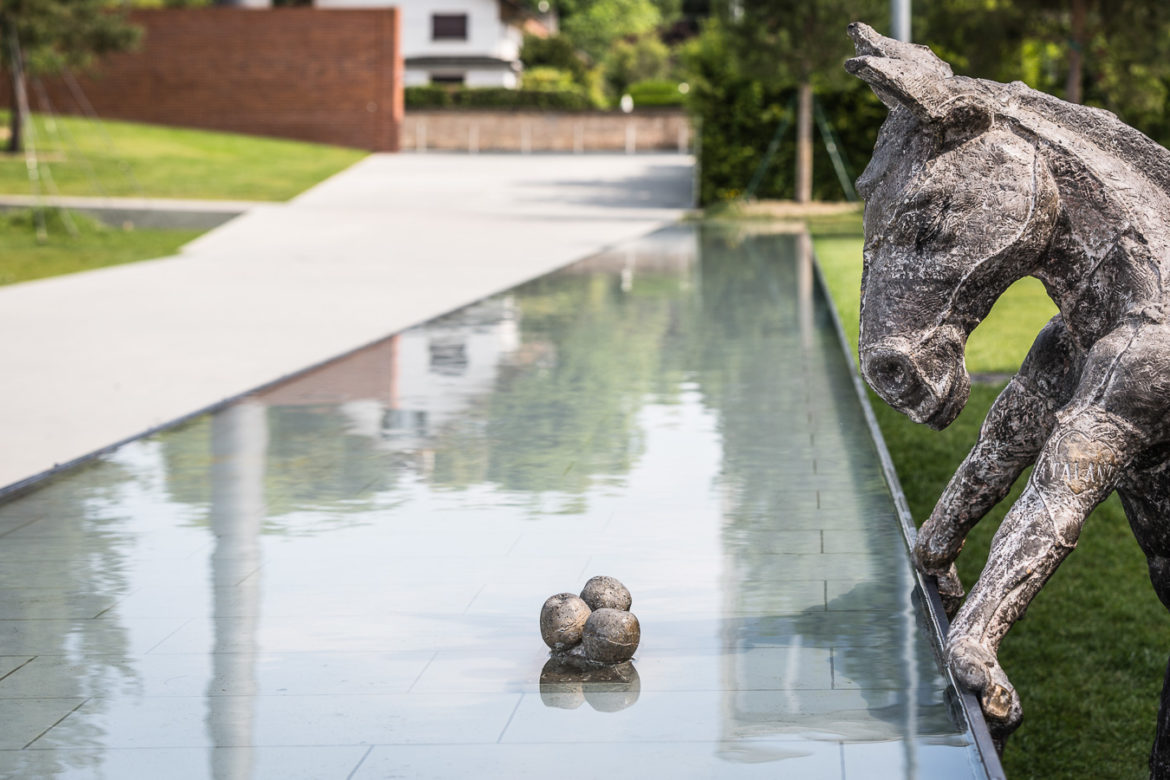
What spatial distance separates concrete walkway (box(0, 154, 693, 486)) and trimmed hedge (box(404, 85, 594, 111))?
1784 centimetres

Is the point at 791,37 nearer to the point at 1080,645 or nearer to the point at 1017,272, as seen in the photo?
the point at 1080,645

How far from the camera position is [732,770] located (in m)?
3.40

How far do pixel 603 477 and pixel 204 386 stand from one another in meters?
4.31

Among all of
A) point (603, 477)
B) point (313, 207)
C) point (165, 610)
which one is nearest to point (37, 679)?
point (165, 610)

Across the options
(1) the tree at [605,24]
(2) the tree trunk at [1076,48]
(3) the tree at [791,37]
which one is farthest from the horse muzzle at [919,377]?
(1) the tree at [605,24]

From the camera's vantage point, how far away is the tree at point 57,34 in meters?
33.9

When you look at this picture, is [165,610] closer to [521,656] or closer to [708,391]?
[521,656]

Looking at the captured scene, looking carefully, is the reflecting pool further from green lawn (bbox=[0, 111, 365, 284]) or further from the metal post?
green lawn (bbox=[0, 111, 365, 284])

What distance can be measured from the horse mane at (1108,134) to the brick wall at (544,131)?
47234 mm

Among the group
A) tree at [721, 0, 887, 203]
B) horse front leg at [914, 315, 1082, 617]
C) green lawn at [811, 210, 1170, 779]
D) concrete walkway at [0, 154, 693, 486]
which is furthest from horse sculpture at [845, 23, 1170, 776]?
tree at [721, 0, 887, 203]

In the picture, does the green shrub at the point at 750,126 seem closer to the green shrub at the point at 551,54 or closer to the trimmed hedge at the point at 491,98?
the trimmed hedge at the point at 491,98

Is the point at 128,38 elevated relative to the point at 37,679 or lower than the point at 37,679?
elevated

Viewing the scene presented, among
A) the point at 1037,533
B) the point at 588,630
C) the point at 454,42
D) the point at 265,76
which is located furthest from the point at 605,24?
the point at 1037,533

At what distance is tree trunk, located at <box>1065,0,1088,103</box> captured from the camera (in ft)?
90.7
